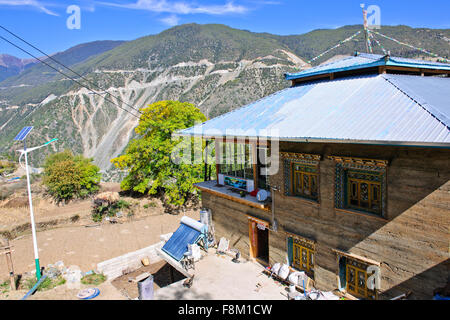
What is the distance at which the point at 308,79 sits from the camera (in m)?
13.4

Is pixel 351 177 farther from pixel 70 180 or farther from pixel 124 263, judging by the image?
pixel 70 180

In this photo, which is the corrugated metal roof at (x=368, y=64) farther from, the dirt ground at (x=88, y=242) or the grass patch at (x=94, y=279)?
the dirt ground at (x=88, y=242)

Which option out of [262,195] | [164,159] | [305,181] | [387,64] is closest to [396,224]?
[305,181]

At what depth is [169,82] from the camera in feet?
305

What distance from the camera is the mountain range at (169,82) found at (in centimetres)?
6975

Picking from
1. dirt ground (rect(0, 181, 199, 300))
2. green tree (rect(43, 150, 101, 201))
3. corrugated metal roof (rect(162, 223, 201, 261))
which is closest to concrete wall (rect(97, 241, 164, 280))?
dirt ground (rect(0, 181, 199, 300))

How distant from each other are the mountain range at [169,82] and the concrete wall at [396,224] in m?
54.0

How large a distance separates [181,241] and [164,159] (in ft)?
42.6

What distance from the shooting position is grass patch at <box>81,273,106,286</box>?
1498 cm

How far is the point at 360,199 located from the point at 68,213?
2549 centimetres

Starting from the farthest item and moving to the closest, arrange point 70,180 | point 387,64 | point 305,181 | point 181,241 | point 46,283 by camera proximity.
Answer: point 70,180, point 46,283, point 181,241, point 305,181, point 387,64

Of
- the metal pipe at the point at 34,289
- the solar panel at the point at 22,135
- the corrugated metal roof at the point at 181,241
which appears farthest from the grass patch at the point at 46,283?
the solar panel at the point at 22,135
